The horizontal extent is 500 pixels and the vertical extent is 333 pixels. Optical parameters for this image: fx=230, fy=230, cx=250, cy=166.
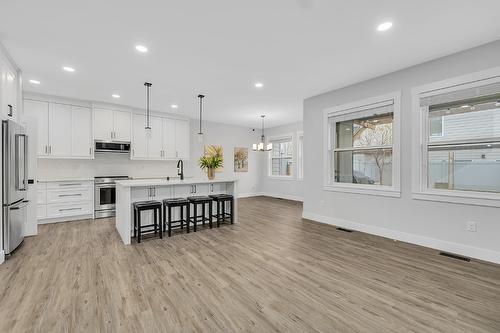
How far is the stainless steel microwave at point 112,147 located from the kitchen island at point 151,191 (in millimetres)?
1722

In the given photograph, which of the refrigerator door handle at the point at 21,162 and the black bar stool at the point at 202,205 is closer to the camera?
the refrigerator door handle at the point at 21,162

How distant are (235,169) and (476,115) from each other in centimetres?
688

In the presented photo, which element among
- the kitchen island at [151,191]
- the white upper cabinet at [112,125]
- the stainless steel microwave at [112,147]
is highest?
the white upper cabinet at [112,125]

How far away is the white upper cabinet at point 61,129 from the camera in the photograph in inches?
199

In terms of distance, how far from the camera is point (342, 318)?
75.9 inches

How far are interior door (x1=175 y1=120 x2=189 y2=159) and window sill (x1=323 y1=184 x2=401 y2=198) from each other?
169 inches

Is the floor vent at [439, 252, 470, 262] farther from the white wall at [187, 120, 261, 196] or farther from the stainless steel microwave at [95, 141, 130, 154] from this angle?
the stainless steel microwave at [95, 141, 130, 154]

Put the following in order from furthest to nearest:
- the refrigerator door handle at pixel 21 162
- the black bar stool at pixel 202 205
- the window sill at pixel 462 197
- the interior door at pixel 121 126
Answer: the interior door at pixel 121 126 < the black bar stool at pixel 202 205 < the refrigerator door handle at pixel 21 162 < the window sill at pixel 462 197

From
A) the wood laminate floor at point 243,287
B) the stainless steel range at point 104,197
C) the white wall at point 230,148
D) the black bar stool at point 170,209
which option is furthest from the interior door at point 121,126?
the wood laminate floor at point 243,287

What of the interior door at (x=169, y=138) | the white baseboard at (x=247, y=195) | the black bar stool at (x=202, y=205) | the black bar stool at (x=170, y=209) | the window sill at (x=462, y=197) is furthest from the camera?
the white baseboard at (x=247, y=195)

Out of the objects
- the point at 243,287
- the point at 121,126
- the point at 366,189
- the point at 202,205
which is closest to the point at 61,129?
the point at 121,126

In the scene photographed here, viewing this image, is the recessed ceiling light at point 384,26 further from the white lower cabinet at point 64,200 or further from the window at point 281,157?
the white lower cabinet at point 64,200

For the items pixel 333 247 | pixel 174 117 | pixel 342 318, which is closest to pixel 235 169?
pixel 174 117

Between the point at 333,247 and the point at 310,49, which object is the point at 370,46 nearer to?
the point at 310,49
